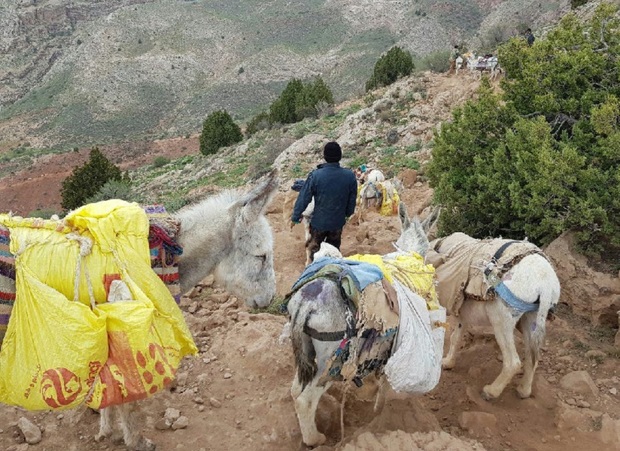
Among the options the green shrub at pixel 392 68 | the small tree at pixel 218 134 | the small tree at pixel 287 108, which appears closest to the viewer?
the green shrub at pixel 392 68

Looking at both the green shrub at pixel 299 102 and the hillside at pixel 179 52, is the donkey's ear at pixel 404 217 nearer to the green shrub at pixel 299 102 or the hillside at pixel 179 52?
the green shrub at pixel 299 102

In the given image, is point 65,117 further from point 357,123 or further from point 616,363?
point 616,363

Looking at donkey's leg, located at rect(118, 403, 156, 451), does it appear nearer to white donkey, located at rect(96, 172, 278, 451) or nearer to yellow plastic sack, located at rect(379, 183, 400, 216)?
white donkey, located at rect(96, 172, 278, 451)

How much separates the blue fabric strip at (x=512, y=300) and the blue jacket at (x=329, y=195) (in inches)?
86.9

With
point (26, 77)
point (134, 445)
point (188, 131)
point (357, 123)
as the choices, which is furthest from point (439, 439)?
point (26, 77)

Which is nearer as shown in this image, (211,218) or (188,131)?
(211,218)

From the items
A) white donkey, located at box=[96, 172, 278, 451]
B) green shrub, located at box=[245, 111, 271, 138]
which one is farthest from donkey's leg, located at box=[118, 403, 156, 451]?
green shrub, located at box=[245, 111, 271, 138]

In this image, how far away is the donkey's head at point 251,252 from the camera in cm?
350

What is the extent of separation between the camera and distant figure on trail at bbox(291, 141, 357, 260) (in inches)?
227

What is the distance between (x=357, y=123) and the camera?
20234 mm

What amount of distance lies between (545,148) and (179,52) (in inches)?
2674

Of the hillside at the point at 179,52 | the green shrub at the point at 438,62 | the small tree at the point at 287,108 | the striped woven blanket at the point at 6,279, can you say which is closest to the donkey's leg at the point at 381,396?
the striped woven blanket at the point at 6,279

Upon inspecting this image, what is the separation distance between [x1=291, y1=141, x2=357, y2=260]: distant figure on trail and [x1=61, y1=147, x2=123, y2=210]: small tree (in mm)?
17999

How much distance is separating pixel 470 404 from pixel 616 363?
71.3 inches
